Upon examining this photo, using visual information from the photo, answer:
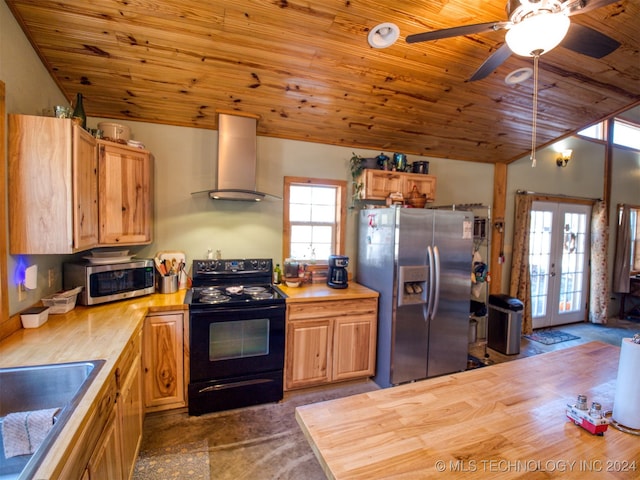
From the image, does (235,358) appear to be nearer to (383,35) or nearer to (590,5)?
(383,35)

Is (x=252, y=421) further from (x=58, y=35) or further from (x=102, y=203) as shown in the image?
(x=58, y=35)

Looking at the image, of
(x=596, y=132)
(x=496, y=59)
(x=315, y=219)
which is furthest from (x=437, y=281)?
(x=596, y=132)

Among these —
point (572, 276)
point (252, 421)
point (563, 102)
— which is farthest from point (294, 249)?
point (572, 276)

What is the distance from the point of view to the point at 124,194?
2.33 metres

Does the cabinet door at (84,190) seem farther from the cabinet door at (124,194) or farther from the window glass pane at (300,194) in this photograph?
the window glass pane at (300,194)

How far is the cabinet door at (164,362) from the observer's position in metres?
2.25

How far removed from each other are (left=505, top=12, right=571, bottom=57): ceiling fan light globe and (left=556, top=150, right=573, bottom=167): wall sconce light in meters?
4.33

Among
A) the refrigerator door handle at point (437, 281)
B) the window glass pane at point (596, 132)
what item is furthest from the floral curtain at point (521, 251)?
the refrigerator door handle at point (437, 281)

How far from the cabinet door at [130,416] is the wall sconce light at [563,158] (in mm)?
6026

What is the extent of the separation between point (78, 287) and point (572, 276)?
6.71 meters

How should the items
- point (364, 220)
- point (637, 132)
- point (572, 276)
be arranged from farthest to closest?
1. point (637, 132)
2. point (572, 276)
3. point (364, 220)

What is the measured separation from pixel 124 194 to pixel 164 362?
4.37 feet

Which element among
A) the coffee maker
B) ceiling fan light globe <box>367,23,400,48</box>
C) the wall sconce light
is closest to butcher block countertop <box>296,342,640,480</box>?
the coffee maker

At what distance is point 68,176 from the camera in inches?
67.1
